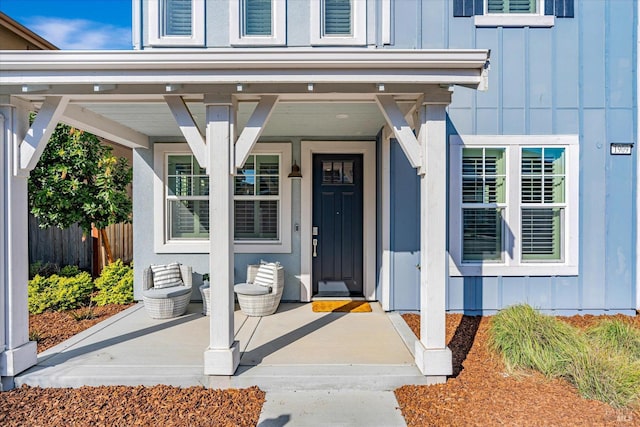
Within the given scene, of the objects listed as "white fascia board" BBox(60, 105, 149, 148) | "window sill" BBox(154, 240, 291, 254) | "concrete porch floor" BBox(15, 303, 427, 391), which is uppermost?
"white fascia board" BBox(60, 105, 149, 148)

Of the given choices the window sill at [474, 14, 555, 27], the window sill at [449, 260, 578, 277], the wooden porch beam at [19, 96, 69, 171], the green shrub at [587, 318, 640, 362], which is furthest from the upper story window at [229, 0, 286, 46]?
the green shrub at [587, 318, 640, 362]

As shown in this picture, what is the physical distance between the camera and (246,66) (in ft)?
10.0

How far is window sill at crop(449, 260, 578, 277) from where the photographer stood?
4.93 m

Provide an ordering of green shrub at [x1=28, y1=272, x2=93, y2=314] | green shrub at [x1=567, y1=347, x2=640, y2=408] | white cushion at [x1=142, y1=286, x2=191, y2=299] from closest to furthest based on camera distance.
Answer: green shrub at [x1=567, y1=347, x2=640, y2=408] → white cushion at [x1=142, y1=286, x2=191, y2=299] → green shrub at [x1=28, y1=272, x2=93, y2=314]

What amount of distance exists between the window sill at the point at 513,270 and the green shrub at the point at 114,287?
495 cm

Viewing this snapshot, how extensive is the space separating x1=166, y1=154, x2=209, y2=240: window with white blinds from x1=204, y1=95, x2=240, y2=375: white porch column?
8.91ft

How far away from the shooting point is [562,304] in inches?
196

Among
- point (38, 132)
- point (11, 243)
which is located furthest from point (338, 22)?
point (11, 243)

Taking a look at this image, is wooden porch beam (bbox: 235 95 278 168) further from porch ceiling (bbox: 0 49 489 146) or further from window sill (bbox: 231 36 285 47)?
window sill (bbox: 231 36 285 47)

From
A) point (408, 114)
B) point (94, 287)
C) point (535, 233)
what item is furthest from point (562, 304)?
point (94, 287)

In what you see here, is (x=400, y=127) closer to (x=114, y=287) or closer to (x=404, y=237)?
(x=404, y=237)

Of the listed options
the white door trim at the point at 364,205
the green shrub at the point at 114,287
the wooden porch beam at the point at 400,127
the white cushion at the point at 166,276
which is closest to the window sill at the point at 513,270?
the white door trim at the point at 364,205

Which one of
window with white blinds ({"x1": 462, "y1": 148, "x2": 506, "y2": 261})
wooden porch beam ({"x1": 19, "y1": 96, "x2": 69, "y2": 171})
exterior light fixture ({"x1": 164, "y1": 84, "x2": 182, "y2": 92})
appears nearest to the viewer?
exterior light fixture ({"x1": 164, "y1": 84, "x2": 182, "y2": 92})

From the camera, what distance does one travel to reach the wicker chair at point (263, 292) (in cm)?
488
